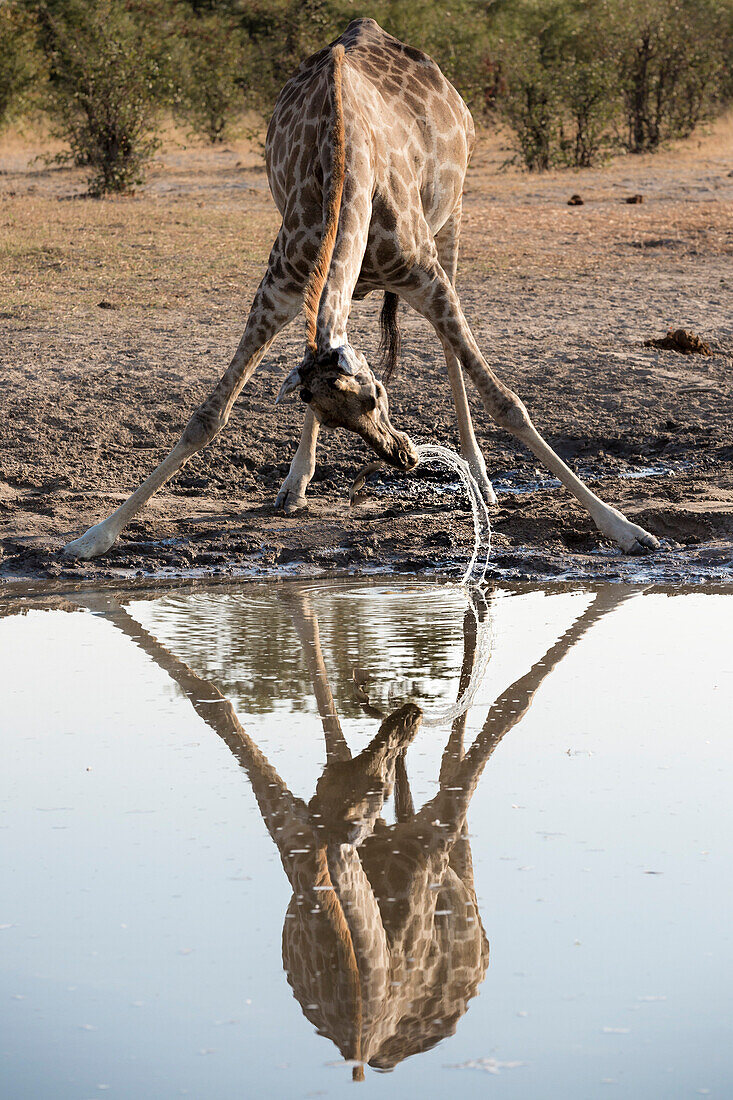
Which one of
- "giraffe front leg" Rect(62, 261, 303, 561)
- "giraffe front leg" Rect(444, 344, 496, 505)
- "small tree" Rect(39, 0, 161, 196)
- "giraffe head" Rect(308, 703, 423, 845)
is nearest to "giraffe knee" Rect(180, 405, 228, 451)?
"giraffe front leg" Rect(62, 261, 303, 561)

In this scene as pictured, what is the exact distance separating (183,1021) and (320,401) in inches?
68.1

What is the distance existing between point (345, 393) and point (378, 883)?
53.1 inches

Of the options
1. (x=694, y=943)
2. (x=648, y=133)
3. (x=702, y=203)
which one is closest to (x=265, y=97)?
(x=648, y=133)

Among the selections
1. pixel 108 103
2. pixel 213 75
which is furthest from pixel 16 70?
pixel 108 103

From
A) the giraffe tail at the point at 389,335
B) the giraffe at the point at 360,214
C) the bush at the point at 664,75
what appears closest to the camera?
the giraffe at the point at 360,214

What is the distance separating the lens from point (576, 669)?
11.5 feet

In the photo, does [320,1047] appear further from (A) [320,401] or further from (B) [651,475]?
(B) [651,475]

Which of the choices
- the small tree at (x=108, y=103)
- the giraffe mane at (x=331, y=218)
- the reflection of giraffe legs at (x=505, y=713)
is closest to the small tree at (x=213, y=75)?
the small tree at (x=108, y=103)

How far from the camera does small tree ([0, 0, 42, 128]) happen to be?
16625 millimetres

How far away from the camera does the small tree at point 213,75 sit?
17031mm

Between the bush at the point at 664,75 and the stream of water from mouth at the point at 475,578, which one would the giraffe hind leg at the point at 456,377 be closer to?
the stream of water from mouth at the point at 475,578

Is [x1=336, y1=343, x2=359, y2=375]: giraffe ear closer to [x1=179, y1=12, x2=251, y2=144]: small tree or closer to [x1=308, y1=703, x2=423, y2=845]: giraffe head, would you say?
[x1=308, y1=703, x2=423, y2=845]: giraffe head

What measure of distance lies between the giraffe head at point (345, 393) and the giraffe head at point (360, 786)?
2.41 feet

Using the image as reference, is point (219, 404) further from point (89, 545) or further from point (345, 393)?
point (345, 393)
